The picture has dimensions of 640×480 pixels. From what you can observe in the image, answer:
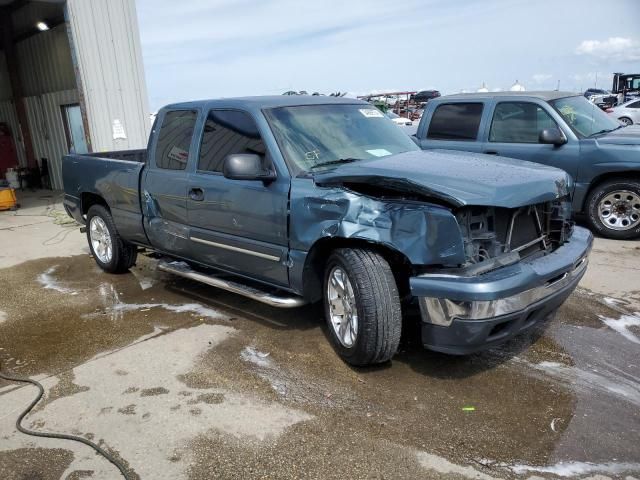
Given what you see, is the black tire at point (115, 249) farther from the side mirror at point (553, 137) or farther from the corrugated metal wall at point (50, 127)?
the corrugated metal wall at point (50, 127)

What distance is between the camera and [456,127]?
7.59 metres

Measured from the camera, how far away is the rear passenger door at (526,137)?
6816 mm

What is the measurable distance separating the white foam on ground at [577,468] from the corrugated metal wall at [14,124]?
15.5m

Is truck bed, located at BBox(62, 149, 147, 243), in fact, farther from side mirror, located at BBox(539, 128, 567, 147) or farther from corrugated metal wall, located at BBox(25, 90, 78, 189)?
corrugated metal wall, located at BBox(25, 90, 78, 189)

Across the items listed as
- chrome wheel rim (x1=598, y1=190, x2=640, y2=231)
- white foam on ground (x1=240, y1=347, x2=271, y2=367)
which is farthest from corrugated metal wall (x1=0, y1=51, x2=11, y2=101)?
chrome wheel rim (x1=598, y1=190, x2=640, y2=231)

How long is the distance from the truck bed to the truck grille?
339cm

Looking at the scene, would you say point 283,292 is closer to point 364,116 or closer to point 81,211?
point 364,116

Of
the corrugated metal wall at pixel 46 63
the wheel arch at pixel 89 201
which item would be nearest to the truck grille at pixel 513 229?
the wheel arch at pixel 89 201

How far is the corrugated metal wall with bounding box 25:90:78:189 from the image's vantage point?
12.9 meters

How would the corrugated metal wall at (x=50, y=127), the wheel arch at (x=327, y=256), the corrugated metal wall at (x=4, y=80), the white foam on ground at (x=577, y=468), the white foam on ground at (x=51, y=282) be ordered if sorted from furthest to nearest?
the corrugated metal wall at (x=4, y=80) → the corrugated metal wall at (x=50, y=127) → the white foam on ground at (x=51, y=282) → the wheel arch at (x=327, y=256) → the white foam on ground at (x=577, y=468)

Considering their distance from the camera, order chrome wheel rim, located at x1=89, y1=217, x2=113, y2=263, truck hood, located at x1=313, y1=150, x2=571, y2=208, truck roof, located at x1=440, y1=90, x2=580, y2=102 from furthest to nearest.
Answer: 1. truck roof, located at x1=440, y1=90, x2=580, y2=102
2. chrome wheel rim, located at x1=89, y1=217, x2=113, y2=263
3. truck hood, located at x1=313, y1=150, x2=571, y2=208

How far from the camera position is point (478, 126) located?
7379 mm

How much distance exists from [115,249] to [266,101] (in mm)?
2685

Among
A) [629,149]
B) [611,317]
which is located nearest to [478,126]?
[629,149]
